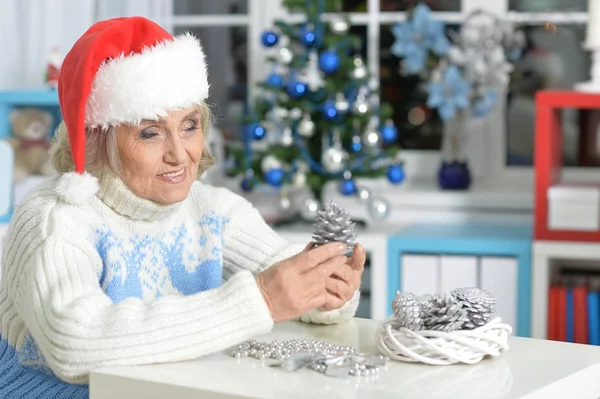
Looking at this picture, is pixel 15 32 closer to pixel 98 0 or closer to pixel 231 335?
pixel 98 0

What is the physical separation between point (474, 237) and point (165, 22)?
128 cm

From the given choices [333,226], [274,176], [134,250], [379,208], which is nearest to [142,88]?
[134,250]

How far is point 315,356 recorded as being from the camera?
5.07 ft

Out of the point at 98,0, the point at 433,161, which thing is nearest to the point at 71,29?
the point at 98,0

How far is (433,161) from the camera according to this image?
3775 millimetres

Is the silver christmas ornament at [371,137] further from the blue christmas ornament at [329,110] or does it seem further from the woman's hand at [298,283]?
the woman's hand at [298,283]

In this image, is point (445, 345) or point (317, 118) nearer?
point (445, 345)

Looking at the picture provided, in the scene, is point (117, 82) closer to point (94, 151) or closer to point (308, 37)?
point (94, 151)

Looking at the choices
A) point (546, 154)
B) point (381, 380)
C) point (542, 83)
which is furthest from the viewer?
point (542, 83)

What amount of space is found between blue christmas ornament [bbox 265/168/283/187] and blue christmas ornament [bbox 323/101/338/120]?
226mm

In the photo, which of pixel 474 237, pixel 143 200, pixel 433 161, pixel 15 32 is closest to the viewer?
pixel 143 200

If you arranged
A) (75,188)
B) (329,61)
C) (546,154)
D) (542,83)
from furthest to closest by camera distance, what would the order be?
(542,83), (329,61), (546,154), (75,188)

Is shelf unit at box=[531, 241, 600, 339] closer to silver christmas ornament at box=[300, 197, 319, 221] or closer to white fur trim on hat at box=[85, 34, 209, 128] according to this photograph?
silver christmas ornament at box=[300, 197, 319, 221]

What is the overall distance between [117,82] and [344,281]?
0.50m
